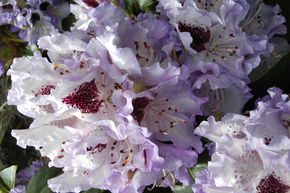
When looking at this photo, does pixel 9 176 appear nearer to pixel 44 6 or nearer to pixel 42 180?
pixel 42 180

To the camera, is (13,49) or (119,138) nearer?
(119,138)

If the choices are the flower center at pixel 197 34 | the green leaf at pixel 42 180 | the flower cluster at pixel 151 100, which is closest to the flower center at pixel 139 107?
the flower cluster at pixel 151 100

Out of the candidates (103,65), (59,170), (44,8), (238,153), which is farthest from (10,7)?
(238,153)

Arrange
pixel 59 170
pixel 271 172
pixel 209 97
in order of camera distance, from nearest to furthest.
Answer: pixel 271 172 < pixel 209 97 < pixel 59 170

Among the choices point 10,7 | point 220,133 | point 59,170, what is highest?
point 220,133

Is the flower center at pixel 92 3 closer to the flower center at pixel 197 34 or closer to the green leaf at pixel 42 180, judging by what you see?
the flower center at pixel 197 34

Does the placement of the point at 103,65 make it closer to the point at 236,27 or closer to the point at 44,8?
the point at 236,27

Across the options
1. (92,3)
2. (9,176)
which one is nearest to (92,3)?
(92,3)
